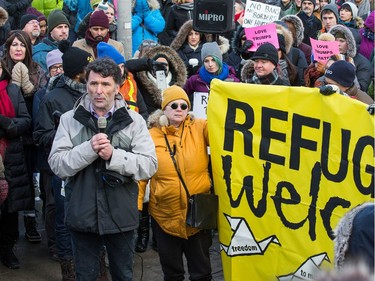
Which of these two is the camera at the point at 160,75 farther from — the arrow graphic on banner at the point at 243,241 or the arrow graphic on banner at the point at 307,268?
the arrow graphic on banner at the point at 307,268

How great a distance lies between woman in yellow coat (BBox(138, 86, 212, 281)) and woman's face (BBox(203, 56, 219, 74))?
2.55 meters

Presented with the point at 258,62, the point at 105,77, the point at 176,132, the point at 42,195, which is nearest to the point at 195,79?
the point at 258,62

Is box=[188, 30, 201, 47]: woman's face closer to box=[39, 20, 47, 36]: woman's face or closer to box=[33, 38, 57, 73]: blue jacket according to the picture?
box=[33, 38, 57, 73]: blue jacket

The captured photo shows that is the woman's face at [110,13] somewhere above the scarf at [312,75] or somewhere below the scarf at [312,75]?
above

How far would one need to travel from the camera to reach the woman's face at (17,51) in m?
8.12

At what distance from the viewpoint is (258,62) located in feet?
23.4

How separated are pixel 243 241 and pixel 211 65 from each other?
126 inches

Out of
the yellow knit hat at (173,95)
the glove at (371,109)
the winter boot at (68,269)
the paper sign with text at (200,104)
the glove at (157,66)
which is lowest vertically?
the winter boot at (68,269)

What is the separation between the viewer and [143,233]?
7621 mm

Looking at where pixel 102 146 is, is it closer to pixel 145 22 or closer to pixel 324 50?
pixel 324 50

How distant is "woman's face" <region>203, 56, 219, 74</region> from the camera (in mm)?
8438

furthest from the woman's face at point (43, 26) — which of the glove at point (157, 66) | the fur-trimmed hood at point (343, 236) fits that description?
the fur-trimmed hood at point (343, 236)

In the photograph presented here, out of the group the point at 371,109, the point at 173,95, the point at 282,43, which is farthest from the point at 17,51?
the point at 371,109

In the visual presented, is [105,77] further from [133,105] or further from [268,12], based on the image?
[268,12]
